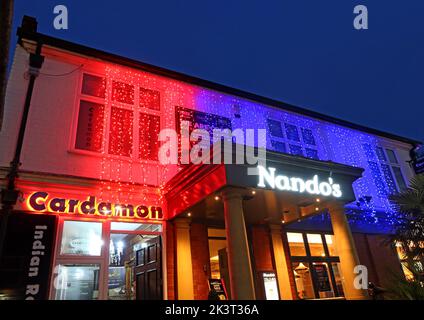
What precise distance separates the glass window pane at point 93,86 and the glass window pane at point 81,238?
397 cm

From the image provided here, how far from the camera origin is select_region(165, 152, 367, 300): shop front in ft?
23.0

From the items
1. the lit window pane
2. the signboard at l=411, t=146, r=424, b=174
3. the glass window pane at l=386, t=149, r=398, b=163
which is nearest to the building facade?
the lit window pane

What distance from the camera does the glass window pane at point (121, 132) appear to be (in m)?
9.42

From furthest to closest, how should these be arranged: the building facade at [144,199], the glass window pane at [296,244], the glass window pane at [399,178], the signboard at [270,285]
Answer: the glass window pane at [399,178]
the glass window pane at [296,244]
the signboard at [270,285]
the building facade at [144,199]

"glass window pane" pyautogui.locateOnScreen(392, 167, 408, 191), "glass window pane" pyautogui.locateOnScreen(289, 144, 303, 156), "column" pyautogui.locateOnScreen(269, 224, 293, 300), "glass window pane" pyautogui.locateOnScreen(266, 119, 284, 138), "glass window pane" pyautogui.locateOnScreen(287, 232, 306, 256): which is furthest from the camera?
"glass window pane" pyautogui.locateOnScreen(392, 167, 408, 191)

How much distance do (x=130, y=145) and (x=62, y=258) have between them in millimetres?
3668

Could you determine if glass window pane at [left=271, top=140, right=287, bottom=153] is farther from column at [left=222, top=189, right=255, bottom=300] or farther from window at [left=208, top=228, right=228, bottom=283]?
column at [left=222, top=189, right=255, bottom=300]

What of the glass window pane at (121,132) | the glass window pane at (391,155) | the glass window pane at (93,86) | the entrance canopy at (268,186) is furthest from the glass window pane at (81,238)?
the glass window pane at (391,155)

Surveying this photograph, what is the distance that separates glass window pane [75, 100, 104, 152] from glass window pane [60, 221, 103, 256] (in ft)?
7.09

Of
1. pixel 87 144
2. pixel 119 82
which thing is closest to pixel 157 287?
pixel 87 144

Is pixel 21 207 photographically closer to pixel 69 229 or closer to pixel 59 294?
pixel 69 229

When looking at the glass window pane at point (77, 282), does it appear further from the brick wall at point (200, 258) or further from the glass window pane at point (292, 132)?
the glass window pane at point (292, 132)

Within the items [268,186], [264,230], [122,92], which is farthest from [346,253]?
[122,92]

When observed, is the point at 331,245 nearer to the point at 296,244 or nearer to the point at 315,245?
the point at 315,245
